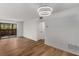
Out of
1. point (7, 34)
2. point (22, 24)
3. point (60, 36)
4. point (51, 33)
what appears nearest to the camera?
point (7, 34)

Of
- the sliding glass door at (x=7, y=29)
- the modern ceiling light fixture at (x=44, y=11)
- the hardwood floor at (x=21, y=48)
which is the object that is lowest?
the hardwood floor at (x=21, y=48)

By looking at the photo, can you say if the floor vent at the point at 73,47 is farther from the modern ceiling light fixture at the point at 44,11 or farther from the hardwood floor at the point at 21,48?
the modern ceiling light fixture at the point at 44,11

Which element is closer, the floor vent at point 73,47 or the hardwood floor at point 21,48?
the hardwood floor at point 21,48

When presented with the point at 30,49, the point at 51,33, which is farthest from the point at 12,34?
the point at 51,33

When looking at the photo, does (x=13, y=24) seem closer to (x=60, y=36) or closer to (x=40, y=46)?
(x=40, y=46)

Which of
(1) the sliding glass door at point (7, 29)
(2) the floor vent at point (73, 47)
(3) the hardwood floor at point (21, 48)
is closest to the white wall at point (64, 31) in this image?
(2) the floor vent at point (73, 47)

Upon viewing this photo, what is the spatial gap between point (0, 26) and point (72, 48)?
2.00m

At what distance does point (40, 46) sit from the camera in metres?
2.16

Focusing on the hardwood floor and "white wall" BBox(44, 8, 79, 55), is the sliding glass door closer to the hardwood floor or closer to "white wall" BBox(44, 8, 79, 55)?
the hardwood floor

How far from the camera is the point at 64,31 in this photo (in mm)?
2537

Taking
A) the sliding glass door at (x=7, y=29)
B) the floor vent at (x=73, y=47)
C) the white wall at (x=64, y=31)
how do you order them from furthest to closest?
the floor vent at (x=73, y=47) → the white wall at (x=64, y=31) → the sliding glass door at (x=7, y=29)

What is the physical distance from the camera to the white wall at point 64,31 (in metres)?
2.15

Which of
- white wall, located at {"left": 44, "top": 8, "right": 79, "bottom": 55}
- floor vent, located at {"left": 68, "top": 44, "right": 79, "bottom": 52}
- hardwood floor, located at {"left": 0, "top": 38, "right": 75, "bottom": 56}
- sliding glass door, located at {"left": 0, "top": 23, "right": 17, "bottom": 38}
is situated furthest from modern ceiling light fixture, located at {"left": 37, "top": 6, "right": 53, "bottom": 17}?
floor vent, located at {"left": 68, "top": 44, "right": 79, "bottom": 52}

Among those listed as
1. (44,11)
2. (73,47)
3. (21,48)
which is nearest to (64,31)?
(73,47)
